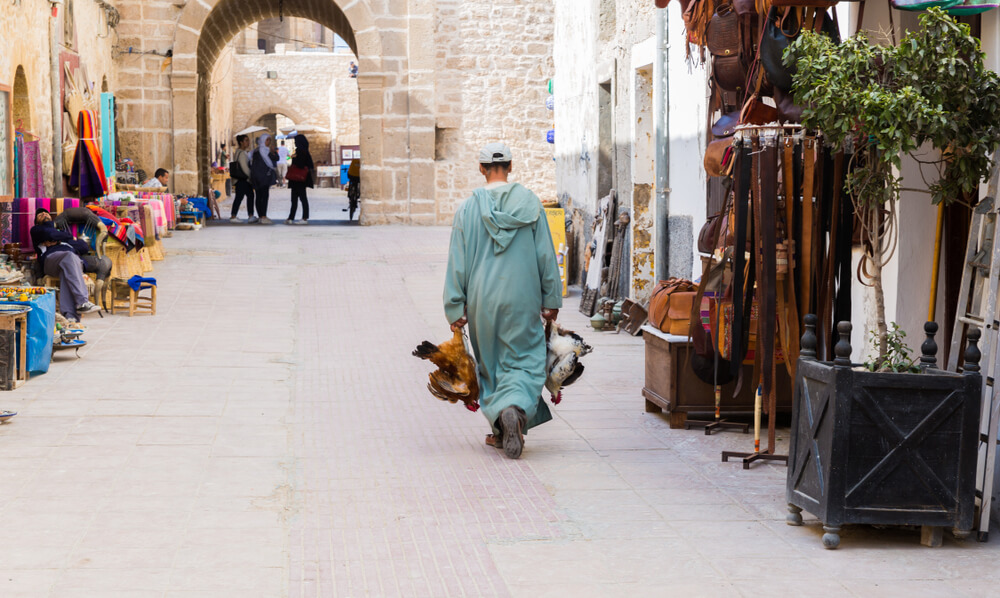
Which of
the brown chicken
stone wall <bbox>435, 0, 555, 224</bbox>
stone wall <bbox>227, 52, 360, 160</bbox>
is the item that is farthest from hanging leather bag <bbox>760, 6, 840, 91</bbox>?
stone wall <bbox>227, 52, 360, 160</bbox>

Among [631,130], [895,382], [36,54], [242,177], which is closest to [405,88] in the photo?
[242,177]

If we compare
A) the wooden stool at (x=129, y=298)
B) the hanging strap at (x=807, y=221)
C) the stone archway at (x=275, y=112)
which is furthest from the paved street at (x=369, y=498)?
the stone archway at (x=275, y=112)

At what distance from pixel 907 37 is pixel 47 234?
7724 millimetres

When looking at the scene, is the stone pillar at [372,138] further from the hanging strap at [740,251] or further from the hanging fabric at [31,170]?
the hanging strap at [740,251]

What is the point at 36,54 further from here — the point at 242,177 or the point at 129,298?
the point at 242,177

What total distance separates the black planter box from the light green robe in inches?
69.0

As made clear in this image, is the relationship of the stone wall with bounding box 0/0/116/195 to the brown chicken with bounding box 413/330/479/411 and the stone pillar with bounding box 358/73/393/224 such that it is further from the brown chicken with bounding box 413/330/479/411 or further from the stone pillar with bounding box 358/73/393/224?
the brown chicken with bounding box 413/330/479/411

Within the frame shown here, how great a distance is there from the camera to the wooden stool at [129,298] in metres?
10.2

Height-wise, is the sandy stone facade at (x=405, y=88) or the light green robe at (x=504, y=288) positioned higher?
the sandy stone facade at (x=405, y=88)

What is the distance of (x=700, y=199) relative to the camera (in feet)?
27.5

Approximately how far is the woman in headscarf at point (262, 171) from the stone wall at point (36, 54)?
3.35 m

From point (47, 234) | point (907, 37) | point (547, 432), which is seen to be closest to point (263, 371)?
point (547, 432)

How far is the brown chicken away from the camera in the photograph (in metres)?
5.58

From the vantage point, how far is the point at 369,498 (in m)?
4.73
